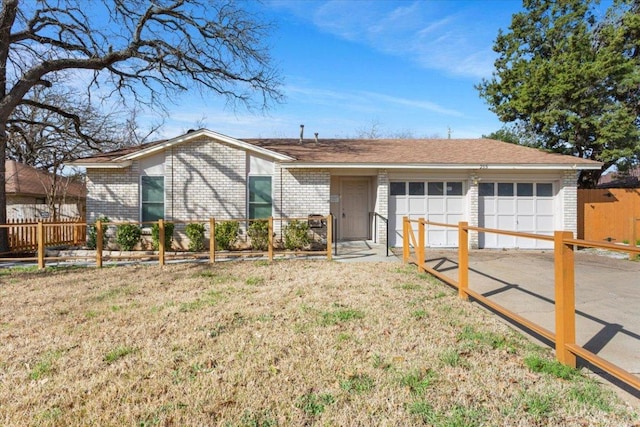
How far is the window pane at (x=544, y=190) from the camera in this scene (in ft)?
39.7

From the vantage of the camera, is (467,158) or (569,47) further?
(569,47)

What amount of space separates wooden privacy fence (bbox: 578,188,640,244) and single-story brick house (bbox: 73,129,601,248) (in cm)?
151

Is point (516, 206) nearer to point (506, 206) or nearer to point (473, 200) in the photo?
point (506, 206)

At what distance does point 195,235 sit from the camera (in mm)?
10727

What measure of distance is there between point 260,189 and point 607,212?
11.8 metres

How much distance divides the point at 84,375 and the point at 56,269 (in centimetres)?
692

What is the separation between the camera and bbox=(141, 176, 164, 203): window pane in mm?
11688

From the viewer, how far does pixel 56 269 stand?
29.0 feet

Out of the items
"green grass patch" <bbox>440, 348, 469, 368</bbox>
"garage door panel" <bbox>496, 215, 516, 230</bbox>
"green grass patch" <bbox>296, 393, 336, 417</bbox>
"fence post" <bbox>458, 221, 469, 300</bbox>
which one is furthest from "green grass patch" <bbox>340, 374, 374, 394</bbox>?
"garage door panel" <bbox>496, 215, 516, 230</bbox>

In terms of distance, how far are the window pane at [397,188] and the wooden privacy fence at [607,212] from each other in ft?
20.9

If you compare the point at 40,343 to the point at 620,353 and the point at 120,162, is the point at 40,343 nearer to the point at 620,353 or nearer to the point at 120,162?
the point at 620,353

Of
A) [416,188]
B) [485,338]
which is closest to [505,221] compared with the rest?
[416,188]

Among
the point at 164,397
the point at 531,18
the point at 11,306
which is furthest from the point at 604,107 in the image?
the point at 11,306

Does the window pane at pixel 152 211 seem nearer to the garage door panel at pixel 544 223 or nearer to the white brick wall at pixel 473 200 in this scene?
the white brick wall at pixel 473 200
